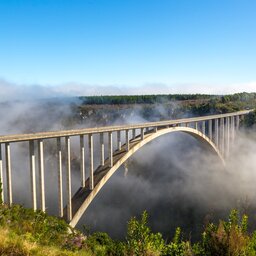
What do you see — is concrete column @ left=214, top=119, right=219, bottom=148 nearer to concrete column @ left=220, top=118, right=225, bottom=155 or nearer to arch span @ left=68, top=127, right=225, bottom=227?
concrete column @ left=220, top=118, right=225, bottom=155

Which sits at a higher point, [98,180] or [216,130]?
[216,130]

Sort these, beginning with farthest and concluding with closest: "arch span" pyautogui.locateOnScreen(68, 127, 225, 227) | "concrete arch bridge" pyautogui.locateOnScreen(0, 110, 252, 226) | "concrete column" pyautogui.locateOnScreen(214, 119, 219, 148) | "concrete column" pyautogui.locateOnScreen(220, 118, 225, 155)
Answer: "concrete column" pyautogui.locateOnScreen(220, 118, 225, 155) < "concrete column" pyautogui.locateOnScreen(214, 119, 219, 148) < "arch span" pyautogui.locateOnScreen(68, 127, 225, 227) < "concrete arch bridge" pyautogui.locateOnScreen(0, 110, 252, 226)

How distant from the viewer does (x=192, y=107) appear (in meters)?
88.1

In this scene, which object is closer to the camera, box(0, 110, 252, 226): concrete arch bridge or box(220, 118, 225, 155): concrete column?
box(0, 110, 252, 226): concrete arch bridge

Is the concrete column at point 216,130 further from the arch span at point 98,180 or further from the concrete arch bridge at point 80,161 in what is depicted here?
the arch span at point 98,180

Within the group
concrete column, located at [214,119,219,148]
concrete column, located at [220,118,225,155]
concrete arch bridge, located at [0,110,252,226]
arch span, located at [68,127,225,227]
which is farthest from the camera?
concrete column, located at [220,118,225,155]

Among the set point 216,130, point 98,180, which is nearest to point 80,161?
point 98,180

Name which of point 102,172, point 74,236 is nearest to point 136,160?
point 102,172

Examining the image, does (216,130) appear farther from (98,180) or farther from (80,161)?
(80,161)

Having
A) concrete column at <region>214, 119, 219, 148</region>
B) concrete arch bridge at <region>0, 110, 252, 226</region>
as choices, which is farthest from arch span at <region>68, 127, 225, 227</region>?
concrete column at <region>214, 119, 219, 148</region>

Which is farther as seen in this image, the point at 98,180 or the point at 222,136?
the point at 222,136

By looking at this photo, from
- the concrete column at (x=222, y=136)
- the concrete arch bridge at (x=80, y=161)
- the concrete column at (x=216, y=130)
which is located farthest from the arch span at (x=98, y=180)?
the concrete column at (x=222, y=136)

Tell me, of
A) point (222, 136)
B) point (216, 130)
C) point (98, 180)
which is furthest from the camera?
point (222, 136)

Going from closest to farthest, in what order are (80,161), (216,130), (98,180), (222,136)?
(80,161)
(98,180)
(216,130)
(222,136)
